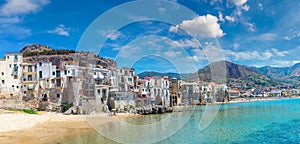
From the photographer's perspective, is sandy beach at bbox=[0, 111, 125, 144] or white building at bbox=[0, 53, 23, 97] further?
white building at bbox=[0, 53, 23, 97]

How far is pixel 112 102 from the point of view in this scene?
40812 millimetres

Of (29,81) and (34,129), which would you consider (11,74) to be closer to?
(29,81)

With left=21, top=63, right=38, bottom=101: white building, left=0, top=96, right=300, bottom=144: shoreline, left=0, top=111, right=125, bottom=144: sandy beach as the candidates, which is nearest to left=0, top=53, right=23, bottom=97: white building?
left=21, top=63, right=38, bottom=101: white building

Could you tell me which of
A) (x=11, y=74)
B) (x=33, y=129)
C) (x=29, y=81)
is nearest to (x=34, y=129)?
(x=33, y=129)

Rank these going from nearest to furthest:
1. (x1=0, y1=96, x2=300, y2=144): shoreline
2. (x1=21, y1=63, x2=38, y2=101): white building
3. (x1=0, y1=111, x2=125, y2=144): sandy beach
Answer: (x1=0, y1=111, x2=125, y2=144): sandy beach < (x1=0, y1=96, x2=300, y2=144): shoreline < (x1=21, y1=63, x2=38, y2=101): white building

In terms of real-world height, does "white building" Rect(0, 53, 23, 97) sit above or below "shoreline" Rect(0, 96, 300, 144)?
above

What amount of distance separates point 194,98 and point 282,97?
291ft

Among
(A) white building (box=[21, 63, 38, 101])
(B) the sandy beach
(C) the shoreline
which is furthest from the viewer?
(A) white building (box=[21, 63, 38, 101])

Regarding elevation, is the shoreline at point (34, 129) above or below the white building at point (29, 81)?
below

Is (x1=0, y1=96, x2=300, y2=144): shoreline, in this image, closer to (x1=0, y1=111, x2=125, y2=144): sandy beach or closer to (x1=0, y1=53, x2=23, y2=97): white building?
(x1=0, y1=111, x2=125, y2=144): sandy beach

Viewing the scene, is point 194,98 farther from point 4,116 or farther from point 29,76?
point 4,116

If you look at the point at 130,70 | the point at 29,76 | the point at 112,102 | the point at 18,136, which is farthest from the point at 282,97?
the point at 18,136

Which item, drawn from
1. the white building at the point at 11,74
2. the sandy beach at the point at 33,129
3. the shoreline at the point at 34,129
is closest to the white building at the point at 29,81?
the white building at the point at 11,74

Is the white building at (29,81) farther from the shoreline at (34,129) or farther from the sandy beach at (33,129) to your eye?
the sandy beach at (33,129)
